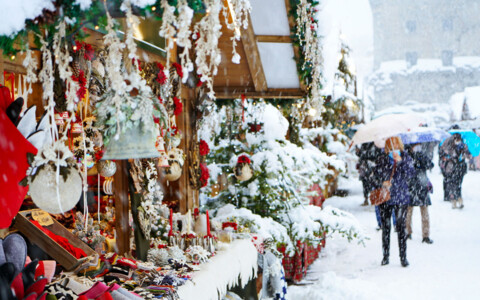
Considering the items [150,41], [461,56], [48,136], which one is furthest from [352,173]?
[461,56]

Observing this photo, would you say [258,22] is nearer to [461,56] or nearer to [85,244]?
[85,244]

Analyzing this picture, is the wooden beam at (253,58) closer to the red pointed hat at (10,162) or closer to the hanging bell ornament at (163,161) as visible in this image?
the hanging bell ornament at (163,161)

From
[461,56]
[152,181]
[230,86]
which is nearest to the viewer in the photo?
[152,181]

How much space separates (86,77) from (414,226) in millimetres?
9737

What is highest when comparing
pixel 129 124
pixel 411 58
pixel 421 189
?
pixel 411 58

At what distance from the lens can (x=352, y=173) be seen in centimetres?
2014

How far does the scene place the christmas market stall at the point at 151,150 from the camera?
2.29 meters

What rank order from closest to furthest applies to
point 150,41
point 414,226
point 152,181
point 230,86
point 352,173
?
1. point 152,181
2. point 150,41
3. point 230,86
4. point 414,226
5. point 352,173

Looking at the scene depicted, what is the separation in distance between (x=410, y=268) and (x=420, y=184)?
2.02 meters

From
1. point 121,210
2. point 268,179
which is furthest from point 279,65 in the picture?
point 121,210

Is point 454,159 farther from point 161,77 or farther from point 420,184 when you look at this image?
point 161,77

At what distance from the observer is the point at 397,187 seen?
768cm

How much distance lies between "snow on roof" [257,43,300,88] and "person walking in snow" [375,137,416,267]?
2.12 metres

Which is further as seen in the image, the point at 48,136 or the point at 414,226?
the point at 414,226
